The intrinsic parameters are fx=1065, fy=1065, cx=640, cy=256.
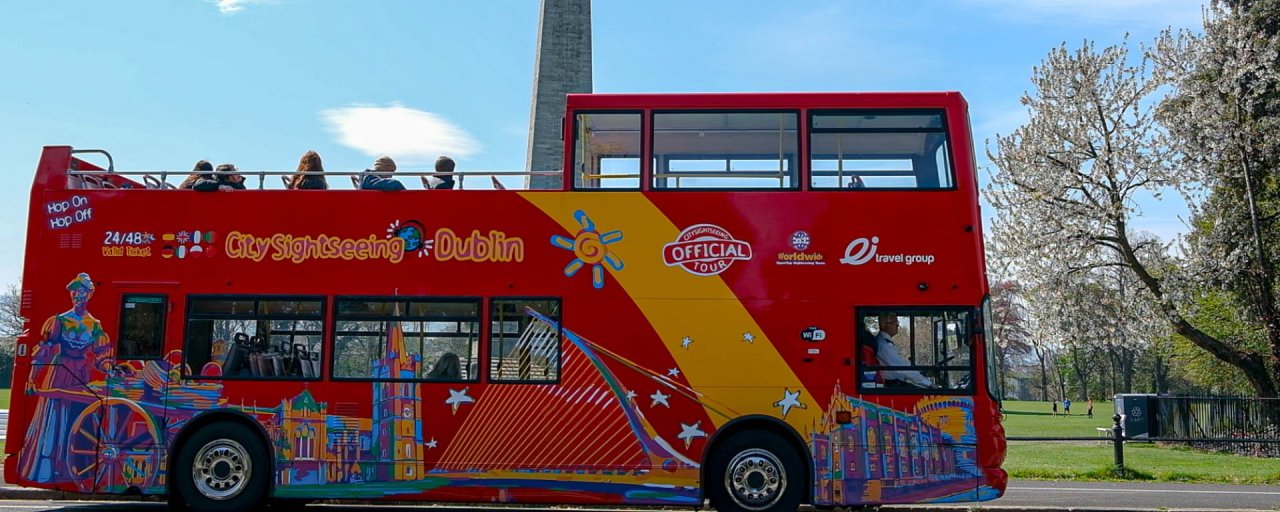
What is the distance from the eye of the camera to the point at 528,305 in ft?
35.3

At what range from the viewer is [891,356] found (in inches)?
414

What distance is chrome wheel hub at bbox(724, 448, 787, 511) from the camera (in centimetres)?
1048

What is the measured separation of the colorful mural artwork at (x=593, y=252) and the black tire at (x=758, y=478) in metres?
2.14

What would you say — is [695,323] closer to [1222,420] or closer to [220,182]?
[220,182]

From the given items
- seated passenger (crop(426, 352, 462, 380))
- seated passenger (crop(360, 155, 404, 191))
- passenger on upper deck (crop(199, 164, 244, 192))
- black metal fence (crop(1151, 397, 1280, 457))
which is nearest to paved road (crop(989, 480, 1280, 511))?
seated passenger (crop(426, 352, 462, 380))

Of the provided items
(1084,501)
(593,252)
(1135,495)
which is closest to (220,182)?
(593,252)

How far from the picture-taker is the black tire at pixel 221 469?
10.9 metres

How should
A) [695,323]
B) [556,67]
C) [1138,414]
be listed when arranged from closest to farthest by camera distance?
[695,323]
[556,67]
[1138,414]

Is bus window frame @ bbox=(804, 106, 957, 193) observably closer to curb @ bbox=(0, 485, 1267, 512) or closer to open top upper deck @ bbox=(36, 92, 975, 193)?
open top upper deck @ bbox=(36, 92, 975, 193)

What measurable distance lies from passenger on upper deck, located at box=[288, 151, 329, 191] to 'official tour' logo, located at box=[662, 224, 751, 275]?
3.81m

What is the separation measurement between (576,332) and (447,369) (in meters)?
1.38

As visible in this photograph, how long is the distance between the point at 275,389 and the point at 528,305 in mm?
2748

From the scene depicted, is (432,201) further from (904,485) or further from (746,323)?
(904,485)

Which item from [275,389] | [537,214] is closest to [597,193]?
[537,214]
